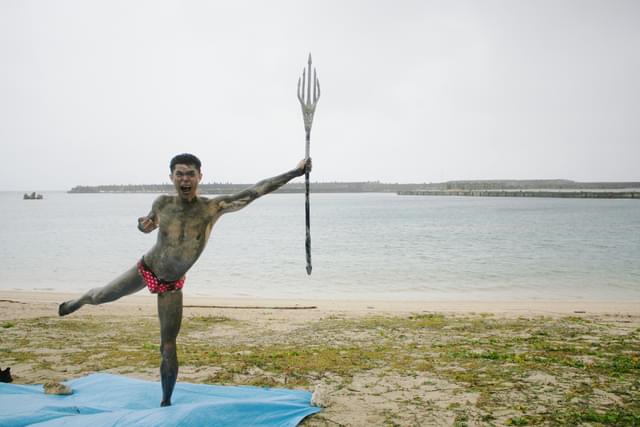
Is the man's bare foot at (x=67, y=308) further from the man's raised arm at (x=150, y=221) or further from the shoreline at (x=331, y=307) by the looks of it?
the shoreline at (x=331, y=307)

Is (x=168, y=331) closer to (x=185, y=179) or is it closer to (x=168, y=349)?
(x=168, y=349)

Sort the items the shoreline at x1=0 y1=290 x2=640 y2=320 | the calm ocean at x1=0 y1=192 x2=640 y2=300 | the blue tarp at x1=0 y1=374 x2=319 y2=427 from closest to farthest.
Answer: the blue tarp at x1=0 y1=374 x2=319 y2=427
the shoreline at x1=0 y1=290 x2=640 y2=320
the calm ocean at x1=0 y1=192 x2=640 y2=300

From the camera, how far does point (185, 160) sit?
482cm

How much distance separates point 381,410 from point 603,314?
36.5ft

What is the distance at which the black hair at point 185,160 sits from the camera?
4793 mm

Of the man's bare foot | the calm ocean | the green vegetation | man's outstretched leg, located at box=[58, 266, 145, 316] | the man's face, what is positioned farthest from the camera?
the calm ocean

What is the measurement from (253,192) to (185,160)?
2.69ft

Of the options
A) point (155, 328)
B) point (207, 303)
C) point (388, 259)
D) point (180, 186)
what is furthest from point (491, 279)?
point (180, 186)

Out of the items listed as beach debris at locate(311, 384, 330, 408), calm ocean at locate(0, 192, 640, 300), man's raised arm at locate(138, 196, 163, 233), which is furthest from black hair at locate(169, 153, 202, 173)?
calm ocean at locate(0, 192, 640, 300)

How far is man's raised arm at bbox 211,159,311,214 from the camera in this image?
16.6 feet

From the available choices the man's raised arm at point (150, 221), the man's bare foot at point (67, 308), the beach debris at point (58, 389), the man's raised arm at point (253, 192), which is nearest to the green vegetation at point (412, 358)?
the beach debris at point (58, 389)

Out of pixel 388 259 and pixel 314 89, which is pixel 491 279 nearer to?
pixel 388 259

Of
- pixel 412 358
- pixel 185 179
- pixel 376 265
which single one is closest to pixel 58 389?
pixel 185 179

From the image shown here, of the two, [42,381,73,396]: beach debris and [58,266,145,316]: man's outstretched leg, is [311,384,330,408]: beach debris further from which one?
[42,381,73,396]: beach debris
